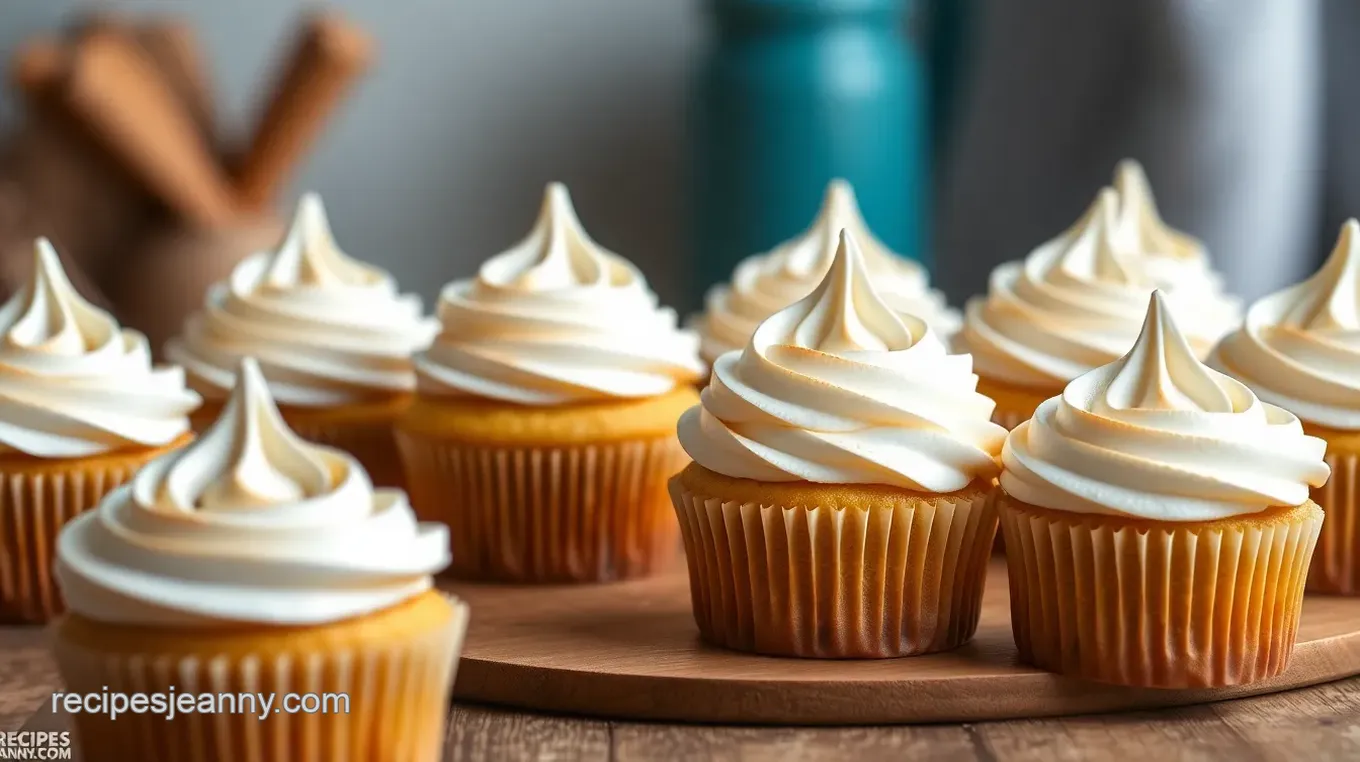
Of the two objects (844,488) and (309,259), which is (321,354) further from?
(844,488)

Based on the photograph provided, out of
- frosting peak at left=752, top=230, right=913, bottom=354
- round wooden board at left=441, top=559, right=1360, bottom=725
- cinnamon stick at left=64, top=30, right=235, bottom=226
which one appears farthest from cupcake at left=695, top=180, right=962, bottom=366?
cinnamon stick at left=64, top=30, right=235, bottom=226

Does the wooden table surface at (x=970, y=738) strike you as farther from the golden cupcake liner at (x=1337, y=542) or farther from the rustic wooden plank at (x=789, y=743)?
the golden cupcake liner at (x=1337, y=542)

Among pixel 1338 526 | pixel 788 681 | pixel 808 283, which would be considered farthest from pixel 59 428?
pixel 1338 526

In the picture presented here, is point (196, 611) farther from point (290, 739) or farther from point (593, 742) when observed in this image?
point (593, 742)

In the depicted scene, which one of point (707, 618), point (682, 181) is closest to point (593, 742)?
point (707, 618)

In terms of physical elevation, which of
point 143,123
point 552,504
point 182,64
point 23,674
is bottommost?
point 23,674

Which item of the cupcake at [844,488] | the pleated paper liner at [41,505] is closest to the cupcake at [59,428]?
the pleated paper liner at [41,505]

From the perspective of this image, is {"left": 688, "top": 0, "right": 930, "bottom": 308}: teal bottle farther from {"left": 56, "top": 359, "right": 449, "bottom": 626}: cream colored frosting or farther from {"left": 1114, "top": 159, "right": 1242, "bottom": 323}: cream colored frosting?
{"left": 56, "top": 359, "right": 449, "bottom": 626}: cream colored frosting
